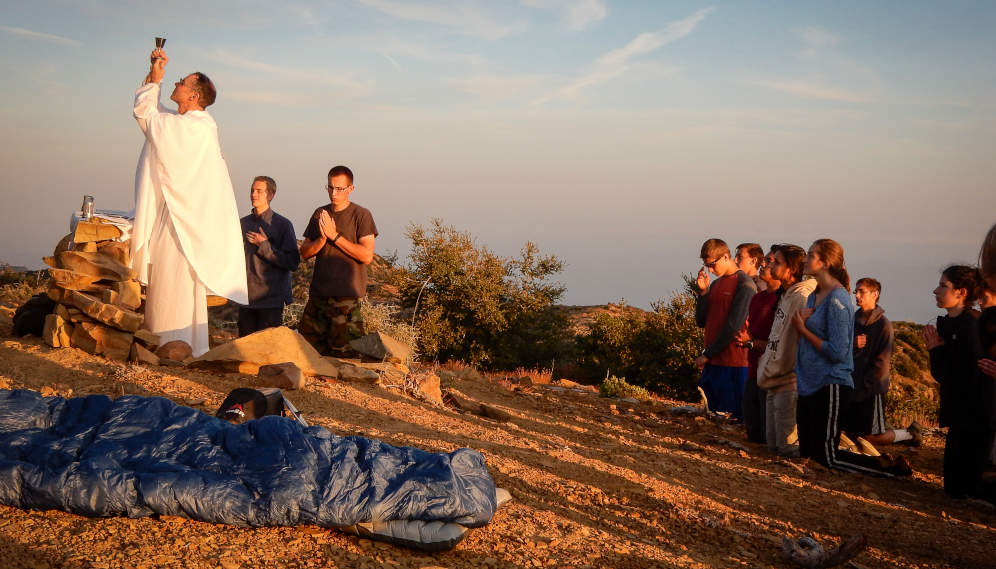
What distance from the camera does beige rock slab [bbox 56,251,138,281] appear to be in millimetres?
6996

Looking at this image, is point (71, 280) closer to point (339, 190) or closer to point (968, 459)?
point (339, 190)

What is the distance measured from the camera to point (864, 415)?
740 cm

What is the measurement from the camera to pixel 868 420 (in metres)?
7.41

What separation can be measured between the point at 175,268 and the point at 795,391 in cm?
572

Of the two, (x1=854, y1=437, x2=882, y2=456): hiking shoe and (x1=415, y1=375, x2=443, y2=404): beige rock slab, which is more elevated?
(x1=415, y1=375, x2=443, y2=404): beige rock slab

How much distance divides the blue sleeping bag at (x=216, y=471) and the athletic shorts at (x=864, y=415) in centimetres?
519

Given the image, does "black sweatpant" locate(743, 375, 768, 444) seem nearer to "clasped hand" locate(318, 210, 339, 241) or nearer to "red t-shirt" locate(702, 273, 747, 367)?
"red t-shirt" locate(702, 273, 747, 367)

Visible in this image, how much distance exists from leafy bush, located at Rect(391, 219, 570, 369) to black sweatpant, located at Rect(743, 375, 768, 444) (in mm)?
9494

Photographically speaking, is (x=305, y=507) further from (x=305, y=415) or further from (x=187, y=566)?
(x=305, y=415)

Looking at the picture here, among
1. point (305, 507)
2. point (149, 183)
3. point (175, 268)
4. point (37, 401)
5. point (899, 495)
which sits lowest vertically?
point (899, 495)

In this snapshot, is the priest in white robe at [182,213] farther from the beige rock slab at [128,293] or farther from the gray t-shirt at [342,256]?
the gray t-shirt at [342,256]

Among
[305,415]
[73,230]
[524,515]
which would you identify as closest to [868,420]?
[524,515]

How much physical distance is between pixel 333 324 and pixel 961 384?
5637 millimetres

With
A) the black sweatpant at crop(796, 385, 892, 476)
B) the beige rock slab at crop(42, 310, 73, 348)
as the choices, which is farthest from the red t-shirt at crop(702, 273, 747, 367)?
the beige rock slab at crop(42, 310, 73, 348)
